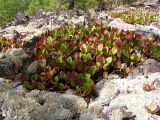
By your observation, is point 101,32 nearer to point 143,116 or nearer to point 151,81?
point 151,81

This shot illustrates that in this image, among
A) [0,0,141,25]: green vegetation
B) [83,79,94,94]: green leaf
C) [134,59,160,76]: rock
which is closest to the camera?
[83,79,94,94]: green leaf

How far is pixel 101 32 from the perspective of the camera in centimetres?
1188

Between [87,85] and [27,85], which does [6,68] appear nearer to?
[27,85]

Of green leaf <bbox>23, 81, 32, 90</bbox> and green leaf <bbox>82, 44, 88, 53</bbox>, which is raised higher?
green leaf <bbox>82, 44, 88, 53</bbox>

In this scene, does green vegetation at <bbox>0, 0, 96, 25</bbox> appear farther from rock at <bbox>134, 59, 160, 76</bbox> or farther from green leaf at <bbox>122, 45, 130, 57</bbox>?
rock at <bbox>134, 59, 160, 76</bbox>

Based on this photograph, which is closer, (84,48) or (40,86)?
(40,86)

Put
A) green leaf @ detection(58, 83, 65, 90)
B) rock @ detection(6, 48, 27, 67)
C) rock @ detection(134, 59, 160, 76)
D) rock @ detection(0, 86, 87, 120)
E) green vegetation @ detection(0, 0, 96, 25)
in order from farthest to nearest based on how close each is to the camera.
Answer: green vegetation @ detection(0, 0, 96, 25), rock @ detection(6, 48, 27, 67), rock @ detection(134, 59, 160, 76), green leaf @ detection(58, 83, 65, 90), rock @ detection(0, 86, 87, 120)

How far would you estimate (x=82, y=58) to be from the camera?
980 centimetres

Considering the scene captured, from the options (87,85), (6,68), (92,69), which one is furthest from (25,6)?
(87,85)

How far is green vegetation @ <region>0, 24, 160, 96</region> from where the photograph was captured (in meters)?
8.77

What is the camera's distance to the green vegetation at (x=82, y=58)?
28.8 ft

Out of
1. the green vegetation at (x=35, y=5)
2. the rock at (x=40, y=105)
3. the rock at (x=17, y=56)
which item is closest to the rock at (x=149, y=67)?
the rock at (x=40, y=105)

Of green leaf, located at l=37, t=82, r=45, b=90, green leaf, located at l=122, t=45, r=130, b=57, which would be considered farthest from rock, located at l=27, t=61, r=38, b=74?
green leaf, located at l=122, t=45, r=130, b=57

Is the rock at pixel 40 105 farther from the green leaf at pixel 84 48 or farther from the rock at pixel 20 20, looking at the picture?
the rock at pixel 20 20
